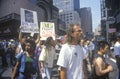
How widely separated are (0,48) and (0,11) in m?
36.6

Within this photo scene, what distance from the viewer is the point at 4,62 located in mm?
21641

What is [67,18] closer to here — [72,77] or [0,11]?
[0,11]

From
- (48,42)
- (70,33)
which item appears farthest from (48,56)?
(70,33)

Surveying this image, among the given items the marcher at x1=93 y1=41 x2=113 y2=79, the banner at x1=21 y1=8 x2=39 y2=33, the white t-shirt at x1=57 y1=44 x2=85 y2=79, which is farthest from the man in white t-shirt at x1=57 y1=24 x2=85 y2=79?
the banner at x1=21 y1=8 x2=39 y2=33

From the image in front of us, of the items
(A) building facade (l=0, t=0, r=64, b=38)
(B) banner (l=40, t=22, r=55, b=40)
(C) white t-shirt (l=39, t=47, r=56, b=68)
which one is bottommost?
(C) white t-shirt (l=39, t=47, r=56, b=68)

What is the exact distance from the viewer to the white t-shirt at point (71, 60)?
5.30m

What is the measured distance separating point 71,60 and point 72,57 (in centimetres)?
5

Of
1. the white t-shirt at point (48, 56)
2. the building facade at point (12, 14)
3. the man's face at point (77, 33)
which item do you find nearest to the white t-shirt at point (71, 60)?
the man's face at point (77, 33)

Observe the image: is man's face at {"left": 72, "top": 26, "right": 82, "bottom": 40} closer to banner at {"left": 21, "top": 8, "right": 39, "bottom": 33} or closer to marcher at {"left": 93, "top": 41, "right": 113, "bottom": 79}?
marcher at {"left": 93, "top": 41, "right": 113, "bottom": 79}

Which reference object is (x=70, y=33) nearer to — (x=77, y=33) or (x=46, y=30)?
(x=77, y=33)

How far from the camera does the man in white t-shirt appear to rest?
530 centimetres

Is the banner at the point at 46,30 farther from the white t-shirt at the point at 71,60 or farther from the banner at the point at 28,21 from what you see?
the white t-shirt at the point at 71,60

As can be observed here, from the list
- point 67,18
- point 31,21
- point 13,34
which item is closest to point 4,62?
point 31,21

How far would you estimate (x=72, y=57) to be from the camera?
5363mm
